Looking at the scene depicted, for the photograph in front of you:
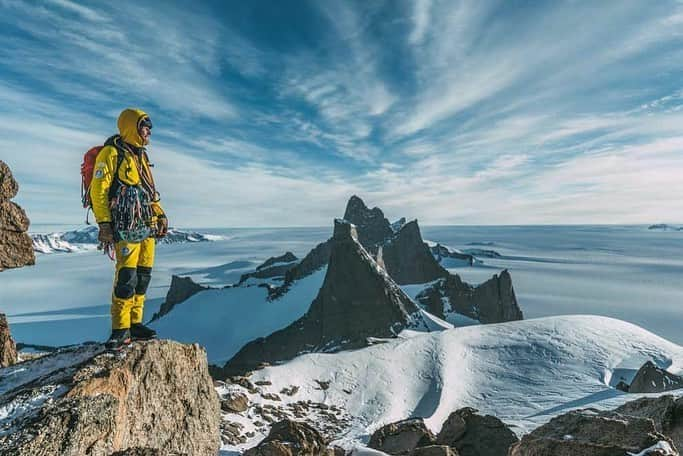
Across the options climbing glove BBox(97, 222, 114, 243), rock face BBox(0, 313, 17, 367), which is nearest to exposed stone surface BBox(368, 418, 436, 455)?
rock face BBox(0, 313, 17, 367)

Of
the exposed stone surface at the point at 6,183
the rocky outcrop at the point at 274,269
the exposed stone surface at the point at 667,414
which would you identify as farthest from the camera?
the rocky outcrop at the point at 274,269

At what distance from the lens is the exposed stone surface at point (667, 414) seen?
711 cm

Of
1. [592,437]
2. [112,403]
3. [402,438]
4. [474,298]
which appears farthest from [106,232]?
[474,298]

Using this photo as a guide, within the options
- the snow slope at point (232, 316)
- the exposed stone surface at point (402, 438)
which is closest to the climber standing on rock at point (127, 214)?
the exposed stone surface at point (402, 438)

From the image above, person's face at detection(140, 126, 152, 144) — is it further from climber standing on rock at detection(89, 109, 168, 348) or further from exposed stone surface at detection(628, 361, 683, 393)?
exposed stone surface at detection(628, 361, 683, 393)

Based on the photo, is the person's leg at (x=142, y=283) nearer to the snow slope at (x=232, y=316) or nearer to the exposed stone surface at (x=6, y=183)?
the exposed stone surface at (x=6, y=183)

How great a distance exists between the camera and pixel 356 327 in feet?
198

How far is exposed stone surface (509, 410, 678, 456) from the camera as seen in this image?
5.04m

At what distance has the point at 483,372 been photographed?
40.9m

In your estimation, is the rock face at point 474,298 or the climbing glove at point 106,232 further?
the rock face at point 474,298

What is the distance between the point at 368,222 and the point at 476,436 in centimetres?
10175

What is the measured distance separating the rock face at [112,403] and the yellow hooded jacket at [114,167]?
226cm

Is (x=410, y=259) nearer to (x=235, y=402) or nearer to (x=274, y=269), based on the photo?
(x=274, y=269)

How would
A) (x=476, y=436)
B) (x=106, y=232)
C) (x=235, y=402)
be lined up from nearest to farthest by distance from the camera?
(x=106, y=232)
(x=476, y=436)
(x=235, y=402)
